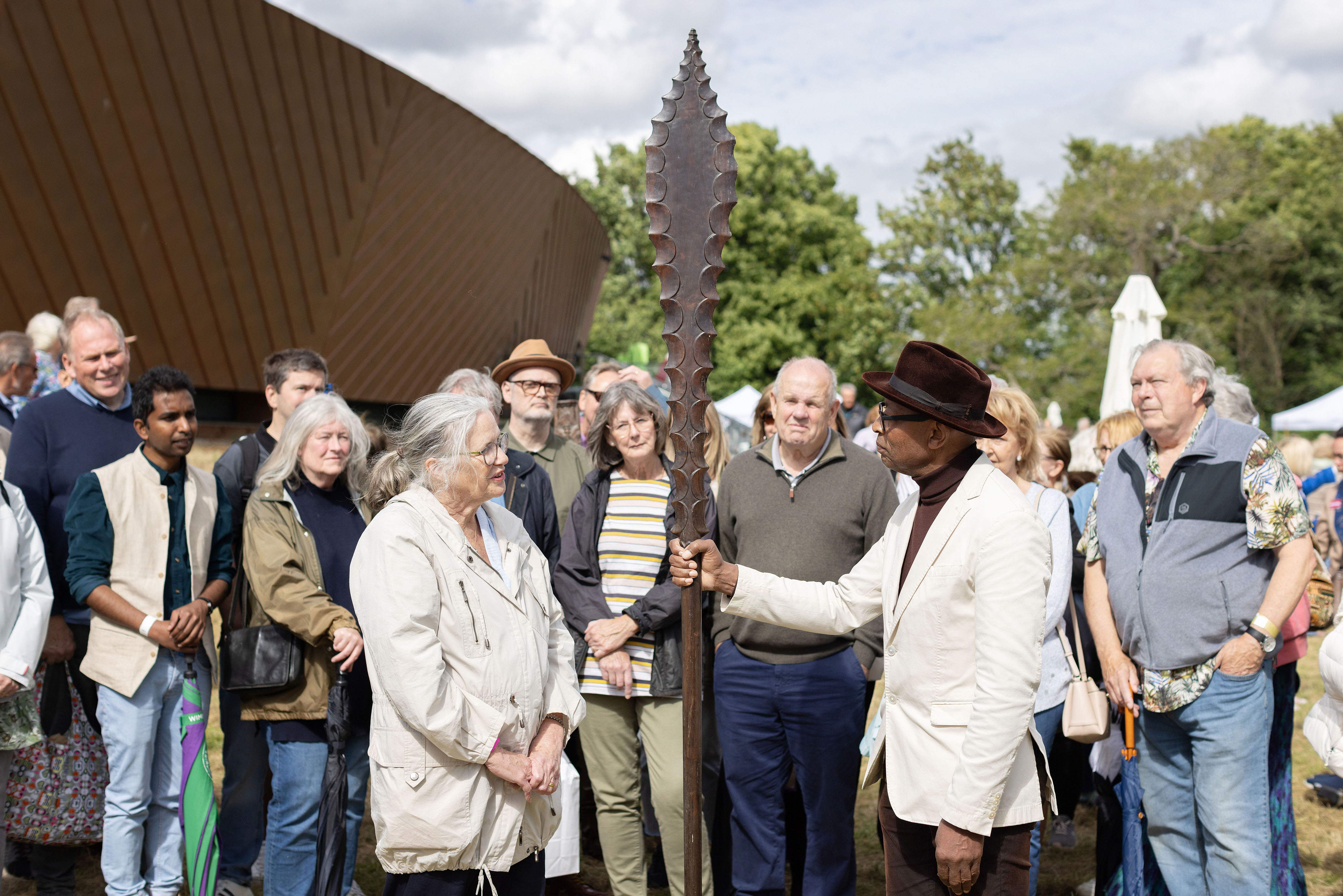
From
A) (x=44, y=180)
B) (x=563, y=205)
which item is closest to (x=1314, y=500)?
(x=563, y=205)

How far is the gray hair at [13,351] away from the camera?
16.8ft

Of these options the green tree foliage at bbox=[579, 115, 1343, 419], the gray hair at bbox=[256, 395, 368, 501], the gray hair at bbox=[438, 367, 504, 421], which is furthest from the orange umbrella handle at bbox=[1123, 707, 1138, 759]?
the green tree foliage at bbox=[579, 115, 1343, 419]

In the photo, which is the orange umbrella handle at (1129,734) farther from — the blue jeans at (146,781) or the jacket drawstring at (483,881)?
the blue jeans at (146,781)

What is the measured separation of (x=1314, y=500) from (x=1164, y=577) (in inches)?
606

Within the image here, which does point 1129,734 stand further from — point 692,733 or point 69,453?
point 69,453

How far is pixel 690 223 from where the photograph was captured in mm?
2602

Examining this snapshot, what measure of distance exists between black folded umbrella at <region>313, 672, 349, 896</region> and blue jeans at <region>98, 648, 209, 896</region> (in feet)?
2.57

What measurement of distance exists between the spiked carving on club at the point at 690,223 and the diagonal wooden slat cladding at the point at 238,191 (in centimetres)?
816

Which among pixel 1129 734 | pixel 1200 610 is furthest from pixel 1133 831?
pixel 1200 610

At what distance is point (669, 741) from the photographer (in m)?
3.90

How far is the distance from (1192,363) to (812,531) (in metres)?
1.45

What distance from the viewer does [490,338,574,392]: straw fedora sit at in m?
4.70

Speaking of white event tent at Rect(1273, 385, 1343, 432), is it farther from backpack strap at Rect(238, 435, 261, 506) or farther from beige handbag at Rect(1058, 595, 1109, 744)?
backpack strap at Rect(238, 435, 261, 506)

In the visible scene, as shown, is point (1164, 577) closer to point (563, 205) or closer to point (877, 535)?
point (877, 535)
